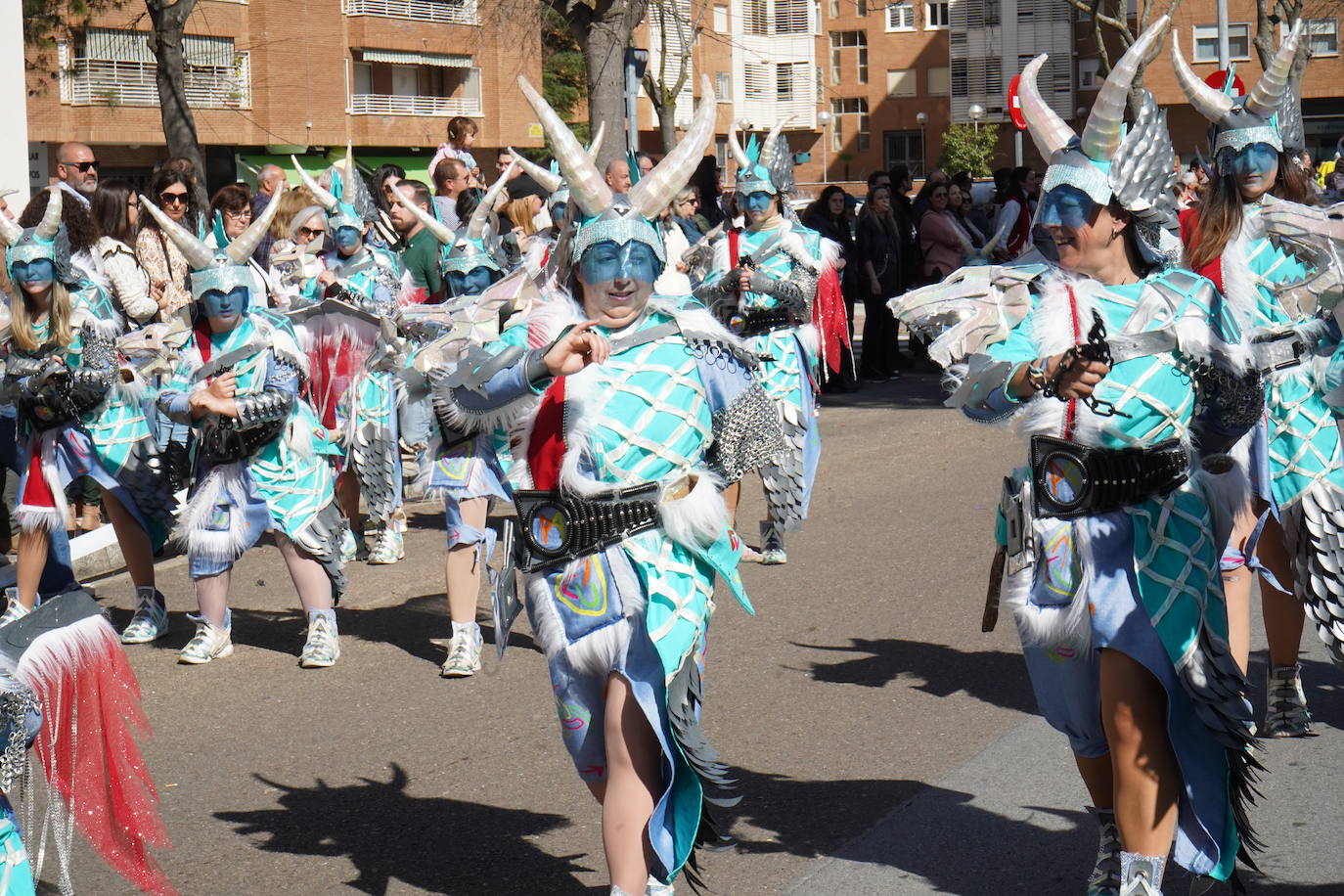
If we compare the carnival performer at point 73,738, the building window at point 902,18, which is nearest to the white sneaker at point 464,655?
the carnival performer at point 73,738

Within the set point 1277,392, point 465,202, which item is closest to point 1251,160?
point 1277,392

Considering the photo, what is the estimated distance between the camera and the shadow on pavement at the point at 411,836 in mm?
4613

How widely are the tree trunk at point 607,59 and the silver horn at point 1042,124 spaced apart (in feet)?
39.5

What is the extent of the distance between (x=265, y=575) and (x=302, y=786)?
360 cm

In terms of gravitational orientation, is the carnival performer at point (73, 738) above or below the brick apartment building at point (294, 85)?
below

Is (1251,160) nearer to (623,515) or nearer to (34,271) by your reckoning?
(623,515)

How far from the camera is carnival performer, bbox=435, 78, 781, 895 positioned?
3918 millimetres

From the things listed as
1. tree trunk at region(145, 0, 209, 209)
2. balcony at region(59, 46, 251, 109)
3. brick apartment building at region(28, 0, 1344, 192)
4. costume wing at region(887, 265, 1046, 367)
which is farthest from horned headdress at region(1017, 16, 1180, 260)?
balcony at region(59, 46, 251, 109)

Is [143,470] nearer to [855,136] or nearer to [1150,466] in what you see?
[1150,466]

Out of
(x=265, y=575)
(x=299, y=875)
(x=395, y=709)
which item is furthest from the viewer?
(x=265, y=575)

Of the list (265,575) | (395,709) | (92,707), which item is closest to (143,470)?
(265,575)

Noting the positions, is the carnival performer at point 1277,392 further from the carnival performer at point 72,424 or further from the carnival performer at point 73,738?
the carnival performer at point 72,424

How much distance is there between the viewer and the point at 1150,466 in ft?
12.7

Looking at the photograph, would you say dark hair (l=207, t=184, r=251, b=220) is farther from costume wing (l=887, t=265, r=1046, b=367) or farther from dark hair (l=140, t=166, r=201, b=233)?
costume wing (l=887, t=265, r=1046, b=367)
